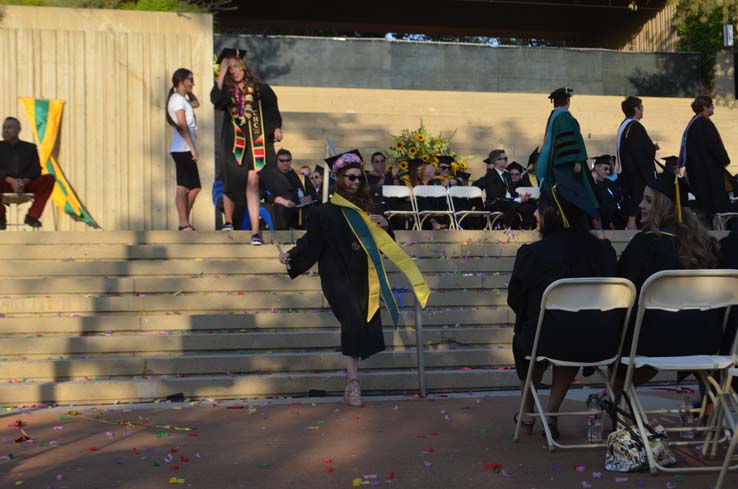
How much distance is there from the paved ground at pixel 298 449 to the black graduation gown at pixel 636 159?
5.12 meters

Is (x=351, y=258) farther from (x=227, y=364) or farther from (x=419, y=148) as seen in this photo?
(x=419, y=148)

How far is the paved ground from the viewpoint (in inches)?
203

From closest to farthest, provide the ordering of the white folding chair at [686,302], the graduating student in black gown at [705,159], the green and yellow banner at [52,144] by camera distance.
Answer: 1. the white folding chair at [686,302]
2. the graduating student in black gown at [705,159]
3. the green and yellow banner at [52,144]

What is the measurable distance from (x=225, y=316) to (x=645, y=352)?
4300 mm

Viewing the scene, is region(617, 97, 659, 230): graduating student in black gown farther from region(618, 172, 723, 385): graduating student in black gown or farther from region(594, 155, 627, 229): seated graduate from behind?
region(618, 172, 723, 385): graduating student in black gown

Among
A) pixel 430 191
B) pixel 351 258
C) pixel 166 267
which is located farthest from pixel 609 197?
pixel 351 258

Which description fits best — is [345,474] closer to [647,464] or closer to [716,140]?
[647,464]

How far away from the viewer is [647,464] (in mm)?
5273

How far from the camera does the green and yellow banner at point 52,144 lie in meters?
13.8

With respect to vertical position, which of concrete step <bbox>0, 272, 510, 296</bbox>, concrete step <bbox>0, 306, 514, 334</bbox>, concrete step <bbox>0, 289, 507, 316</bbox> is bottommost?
concrete step <bbox>0, 306, 514, 334</bbox>

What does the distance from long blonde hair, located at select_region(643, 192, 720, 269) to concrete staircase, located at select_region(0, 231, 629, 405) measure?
2.64 meters

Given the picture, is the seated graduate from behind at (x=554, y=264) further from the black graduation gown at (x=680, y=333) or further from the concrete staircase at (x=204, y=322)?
the concrete staircase at (x=204, y=322)

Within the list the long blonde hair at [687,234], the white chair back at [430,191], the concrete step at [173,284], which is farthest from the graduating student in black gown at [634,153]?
the long blonde hair at [687,234]

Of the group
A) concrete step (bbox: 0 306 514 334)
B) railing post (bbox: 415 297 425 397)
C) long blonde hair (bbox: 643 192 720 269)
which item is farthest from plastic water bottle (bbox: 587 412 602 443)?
concrete step (bbox: 0 306 514 334)
